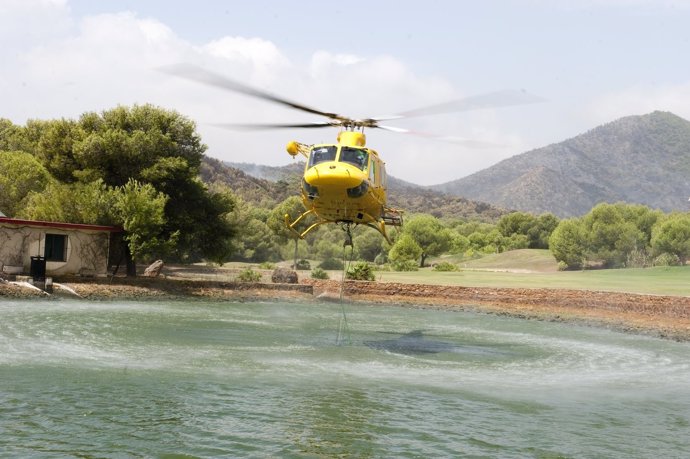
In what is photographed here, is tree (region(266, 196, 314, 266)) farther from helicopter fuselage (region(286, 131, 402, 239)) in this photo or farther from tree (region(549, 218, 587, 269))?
helicopter fuselage (region(286, 131, 402, 239))

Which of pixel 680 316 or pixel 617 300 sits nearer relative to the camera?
pixel 680 316

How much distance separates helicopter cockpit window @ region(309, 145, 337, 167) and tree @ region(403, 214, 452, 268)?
248ft

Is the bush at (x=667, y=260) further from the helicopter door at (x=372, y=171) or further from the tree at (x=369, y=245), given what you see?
the helicopter door at (x=372, y=171)

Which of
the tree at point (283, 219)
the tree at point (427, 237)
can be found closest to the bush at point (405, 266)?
the tree at point (283, 219)

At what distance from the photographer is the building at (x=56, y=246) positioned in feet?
124

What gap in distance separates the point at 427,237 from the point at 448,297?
2093 inches

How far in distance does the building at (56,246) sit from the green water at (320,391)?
8.59 metres

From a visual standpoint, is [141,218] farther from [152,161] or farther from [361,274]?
[361,274]

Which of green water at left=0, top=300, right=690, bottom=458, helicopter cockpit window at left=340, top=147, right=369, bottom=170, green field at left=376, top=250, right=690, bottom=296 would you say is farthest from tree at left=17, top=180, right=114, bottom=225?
helicopter cockpit window at left=340, top=147, right=369, bottom=170

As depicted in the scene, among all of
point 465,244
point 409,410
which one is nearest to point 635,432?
point 409,410

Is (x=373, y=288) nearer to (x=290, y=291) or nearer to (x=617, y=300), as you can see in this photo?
(x=290, y=291)

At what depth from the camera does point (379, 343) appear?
26.7 m

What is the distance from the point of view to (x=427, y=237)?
95562 millimetres

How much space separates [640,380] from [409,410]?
893 centimetres
